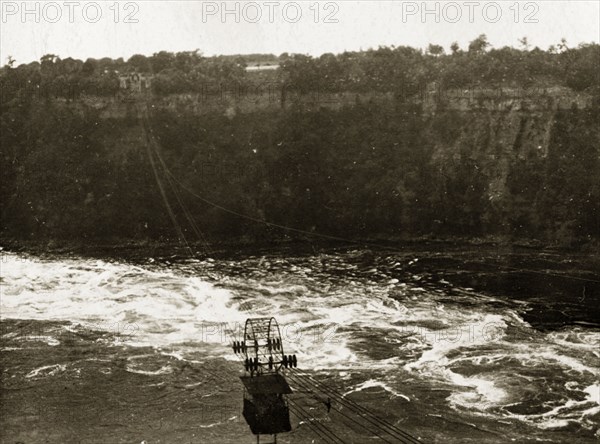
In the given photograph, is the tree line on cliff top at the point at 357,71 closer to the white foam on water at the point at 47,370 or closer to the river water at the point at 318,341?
the river water at the point at 318,341

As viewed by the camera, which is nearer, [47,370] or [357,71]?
[47,370]

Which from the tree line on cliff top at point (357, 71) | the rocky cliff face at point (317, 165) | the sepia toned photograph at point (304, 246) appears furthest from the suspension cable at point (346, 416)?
the tree line on cliff top at point (357, 71)

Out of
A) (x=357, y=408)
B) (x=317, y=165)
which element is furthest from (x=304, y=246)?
(x=357, y=408)

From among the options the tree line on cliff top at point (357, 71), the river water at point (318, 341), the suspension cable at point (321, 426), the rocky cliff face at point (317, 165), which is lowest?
the suspension cable at point (321, 426)

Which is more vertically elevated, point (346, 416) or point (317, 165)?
point (317, 165)

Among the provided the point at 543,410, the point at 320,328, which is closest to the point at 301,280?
the point at 320,328

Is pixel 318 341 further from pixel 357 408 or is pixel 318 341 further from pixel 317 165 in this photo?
pixel 317 165

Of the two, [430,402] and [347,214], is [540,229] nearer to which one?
[347,214]
